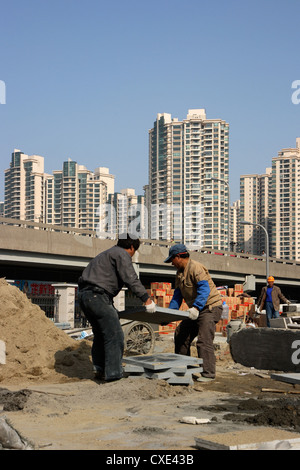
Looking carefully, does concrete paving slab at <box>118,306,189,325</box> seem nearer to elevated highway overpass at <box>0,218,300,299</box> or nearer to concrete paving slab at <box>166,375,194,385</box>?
concrete paving slab at <box>166,375,194,385</box>

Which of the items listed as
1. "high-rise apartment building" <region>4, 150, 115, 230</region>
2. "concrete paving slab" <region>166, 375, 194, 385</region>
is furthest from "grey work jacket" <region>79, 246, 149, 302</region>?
"high-rise apartment building" <region>4, 150, 115, 230</region>

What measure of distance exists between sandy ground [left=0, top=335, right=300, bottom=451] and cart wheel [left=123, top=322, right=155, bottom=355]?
311cm

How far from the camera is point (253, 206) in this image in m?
149

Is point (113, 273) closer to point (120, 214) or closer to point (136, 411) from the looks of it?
point (136, 411)

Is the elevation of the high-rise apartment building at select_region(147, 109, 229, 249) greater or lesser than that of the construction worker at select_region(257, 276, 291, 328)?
greater

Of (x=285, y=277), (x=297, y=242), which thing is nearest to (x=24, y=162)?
(x=297, y=242)

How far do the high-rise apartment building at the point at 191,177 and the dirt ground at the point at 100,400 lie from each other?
105683 mm

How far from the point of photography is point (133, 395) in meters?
6.49

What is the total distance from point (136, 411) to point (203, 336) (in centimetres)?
269

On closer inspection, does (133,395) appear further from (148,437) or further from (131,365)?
(148,437)

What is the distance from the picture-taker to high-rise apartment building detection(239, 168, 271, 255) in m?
141

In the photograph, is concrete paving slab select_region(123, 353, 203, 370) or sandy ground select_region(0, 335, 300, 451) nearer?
sandy ground select_region(0, 335, 300, 451)

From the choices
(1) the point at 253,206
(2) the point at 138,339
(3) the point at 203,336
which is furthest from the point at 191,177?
(3) the point at 203,336
